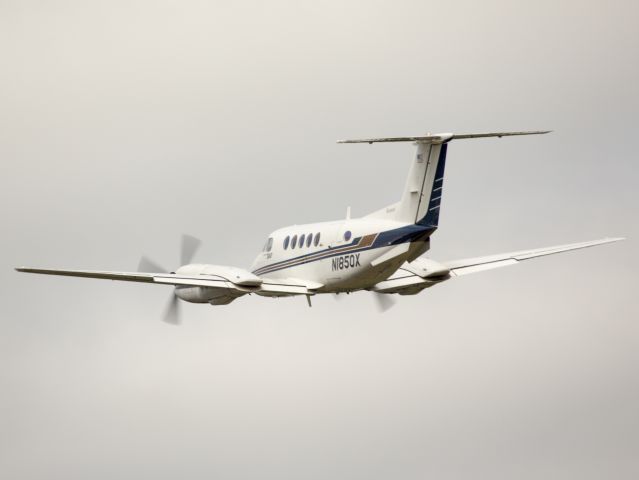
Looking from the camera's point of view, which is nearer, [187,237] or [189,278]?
[189,278]

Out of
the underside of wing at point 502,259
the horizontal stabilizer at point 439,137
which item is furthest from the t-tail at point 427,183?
the underside of wing at point 502,259

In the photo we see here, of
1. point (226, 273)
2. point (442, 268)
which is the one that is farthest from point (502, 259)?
point (226, 273)

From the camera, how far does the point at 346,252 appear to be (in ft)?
197

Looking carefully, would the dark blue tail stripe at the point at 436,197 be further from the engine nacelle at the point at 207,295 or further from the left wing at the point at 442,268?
the engine nacelle at the point at 207,295

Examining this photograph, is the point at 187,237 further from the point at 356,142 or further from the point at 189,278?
the point at 356,142

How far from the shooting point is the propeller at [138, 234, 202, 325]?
210ft

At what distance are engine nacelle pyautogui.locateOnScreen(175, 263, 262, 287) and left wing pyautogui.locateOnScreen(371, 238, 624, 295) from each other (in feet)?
19.3

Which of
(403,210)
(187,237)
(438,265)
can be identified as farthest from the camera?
(187,237)

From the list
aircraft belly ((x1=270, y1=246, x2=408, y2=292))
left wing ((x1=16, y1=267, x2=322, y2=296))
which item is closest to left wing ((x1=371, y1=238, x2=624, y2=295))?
aircraft belly ((x1=270, y1=246, x2=408, y2=292))

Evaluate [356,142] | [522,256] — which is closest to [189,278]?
[356,142]

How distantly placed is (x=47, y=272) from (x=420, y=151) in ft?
49.0

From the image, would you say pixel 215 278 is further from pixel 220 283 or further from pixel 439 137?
pixel 439 137

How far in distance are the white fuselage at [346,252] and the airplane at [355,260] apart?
0.13 ft

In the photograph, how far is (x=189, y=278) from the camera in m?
61.0
